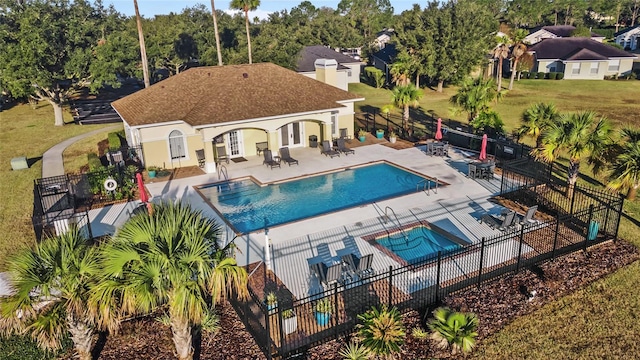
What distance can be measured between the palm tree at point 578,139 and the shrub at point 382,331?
1138cm

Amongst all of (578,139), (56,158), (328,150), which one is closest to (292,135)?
(328,150)

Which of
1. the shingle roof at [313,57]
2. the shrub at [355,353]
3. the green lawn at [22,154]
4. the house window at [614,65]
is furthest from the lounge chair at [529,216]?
the house window at [614,65]

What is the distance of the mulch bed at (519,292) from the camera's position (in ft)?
38.7

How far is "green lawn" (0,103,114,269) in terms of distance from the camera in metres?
19.3

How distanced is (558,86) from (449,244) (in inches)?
2059

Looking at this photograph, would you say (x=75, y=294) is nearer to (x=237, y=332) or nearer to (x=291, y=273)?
(x=237, y=332)

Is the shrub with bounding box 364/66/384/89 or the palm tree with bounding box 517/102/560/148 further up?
the palm tree with bounding box 517/102/560/148

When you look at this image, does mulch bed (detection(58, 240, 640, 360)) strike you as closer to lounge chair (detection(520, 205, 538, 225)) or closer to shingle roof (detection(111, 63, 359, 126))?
lounge chair (detection(520, 205, 538, 225))

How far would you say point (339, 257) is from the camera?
1593cm

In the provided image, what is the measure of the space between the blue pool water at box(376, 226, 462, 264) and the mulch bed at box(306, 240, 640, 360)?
8.30 ft

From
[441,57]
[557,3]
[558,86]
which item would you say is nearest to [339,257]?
[441,57]

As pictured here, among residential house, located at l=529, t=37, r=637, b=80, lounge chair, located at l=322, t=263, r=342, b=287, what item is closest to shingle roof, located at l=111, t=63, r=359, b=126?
lounge chair, located at l=322, t=263, r=342, b=287

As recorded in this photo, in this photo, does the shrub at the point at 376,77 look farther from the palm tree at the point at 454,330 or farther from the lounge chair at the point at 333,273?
the palm tree at the point at 454,330

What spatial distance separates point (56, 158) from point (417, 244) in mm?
25527
